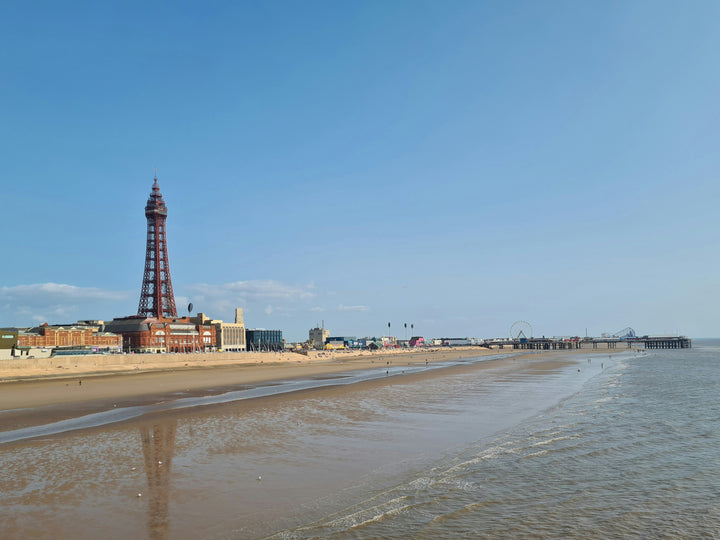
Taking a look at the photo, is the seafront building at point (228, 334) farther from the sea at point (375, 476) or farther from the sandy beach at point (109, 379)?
the sea at point (375, 476)

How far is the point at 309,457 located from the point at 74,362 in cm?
6195

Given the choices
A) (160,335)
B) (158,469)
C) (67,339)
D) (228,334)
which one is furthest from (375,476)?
(228,334)

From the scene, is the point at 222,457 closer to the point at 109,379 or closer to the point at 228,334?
the point at 109,379

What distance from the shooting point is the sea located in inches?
421

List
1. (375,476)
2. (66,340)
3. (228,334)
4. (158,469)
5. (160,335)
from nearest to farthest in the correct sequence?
1. (375,476)
2. (158,469)
3. (66,340)
4. (160,335)
5. (228,334)

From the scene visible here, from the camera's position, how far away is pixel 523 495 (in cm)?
1267

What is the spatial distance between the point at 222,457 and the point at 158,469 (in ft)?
7.33

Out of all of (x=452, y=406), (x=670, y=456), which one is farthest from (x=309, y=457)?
(x=452, y=406)

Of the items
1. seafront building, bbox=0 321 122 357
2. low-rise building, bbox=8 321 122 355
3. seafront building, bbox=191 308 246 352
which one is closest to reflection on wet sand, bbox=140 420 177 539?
seafront building, bbox=0 321 122 357

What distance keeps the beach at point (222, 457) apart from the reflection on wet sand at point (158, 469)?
47mm

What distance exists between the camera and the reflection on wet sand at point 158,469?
10789 mm

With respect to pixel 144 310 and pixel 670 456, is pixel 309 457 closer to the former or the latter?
pixel 670 456

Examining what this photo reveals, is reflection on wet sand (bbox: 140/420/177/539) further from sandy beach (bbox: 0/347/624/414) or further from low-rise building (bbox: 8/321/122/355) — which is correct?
low-rise building (bbox: 8/321/122/355)

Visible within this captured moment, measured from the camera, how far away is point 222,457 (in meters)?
17.0
